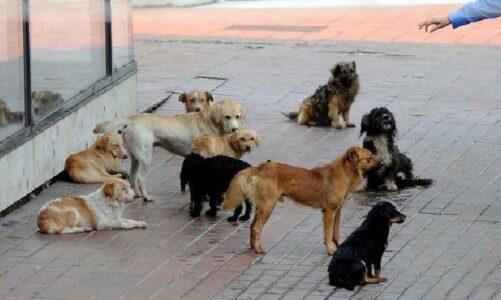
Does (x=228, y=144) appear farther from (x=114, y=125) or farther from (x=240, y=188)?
(x=240, y=188)

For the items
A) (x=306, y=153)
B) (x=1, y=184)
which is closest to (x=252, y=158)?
(x=306, y=153)

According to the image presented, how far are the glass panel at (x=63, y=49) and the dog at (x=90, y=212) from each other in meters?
1.68

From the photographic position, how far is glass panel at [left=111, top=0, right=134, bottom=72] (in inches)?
603

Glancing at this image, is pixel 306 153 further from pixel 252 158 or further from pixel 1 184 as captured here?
pixel 1 184

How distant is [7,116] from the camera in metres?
12.3

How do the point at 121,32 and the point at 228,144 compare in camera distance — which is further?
the point at 121,32

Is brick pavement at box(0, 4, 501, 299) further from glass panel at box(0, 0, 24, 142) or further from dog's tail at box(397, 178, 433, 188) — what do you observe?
glass panel at box(0, 0, 24, 142)

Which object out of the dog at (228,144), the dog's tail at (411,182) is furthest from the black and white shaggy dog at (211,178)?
the dog's tail at (411,182)

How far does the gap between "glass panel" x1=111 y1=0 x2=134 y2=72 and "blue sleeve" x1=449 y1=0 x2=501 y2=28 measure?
4.98 meters

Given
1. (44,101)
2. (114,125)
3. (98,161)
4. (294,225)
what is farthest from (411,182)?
(44,101)

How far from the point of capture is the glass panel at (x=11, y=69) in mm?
12242

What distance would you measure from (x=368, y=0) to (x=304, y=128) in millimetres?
10164

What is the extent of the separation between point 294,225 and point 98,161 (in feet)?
8.14

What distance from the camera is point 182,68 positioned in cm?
1897
